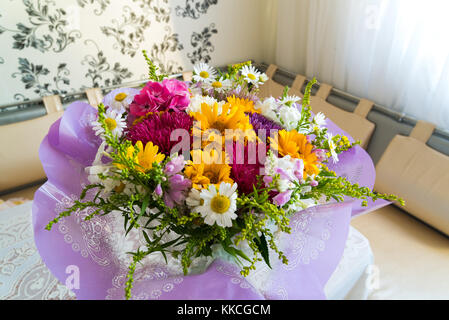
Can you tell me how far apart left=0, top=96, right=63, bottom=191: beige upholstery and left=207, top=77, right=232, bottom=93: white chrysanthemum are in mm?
1118

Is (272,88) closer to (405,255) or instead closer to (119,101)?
(405,255)

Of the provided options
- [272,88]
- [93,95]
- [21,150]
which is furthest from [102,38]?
[272,88]

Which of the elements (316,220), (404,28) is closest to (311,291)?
(316,220)

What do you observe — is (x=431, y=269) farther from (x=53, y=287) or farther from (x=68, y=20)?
(x=68, y=20)

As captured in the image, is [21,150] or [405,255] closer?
[405,255]

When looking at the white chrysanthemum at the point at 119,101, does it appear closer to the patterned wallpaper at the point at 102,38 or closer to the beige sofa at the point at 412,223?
the beige sofa at the point at 412,223

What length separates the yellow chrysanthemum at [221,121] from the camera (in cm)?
49

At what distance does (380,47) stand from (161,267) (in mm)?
1317

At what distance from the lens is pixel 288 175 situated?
0.43 metres

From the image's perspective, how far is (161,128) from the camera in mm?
510

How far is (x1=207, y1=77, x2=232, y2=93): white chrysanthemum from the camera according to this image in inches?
26.0

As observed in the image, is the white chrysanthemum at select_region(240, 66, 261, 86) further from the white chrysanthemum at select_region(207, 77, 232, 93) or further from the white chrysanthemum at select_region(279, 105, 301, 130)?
the white chrysanthemum at select_region(279, 105, 301, 130)

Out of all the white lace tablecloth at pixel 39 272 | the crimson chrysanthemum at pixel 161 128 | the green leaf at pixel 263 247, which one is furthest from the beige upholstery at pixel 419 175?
the crimson chrysanthemum at pixel 161 128

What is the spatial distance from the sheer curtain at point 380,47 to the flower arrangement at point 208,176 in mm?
906
